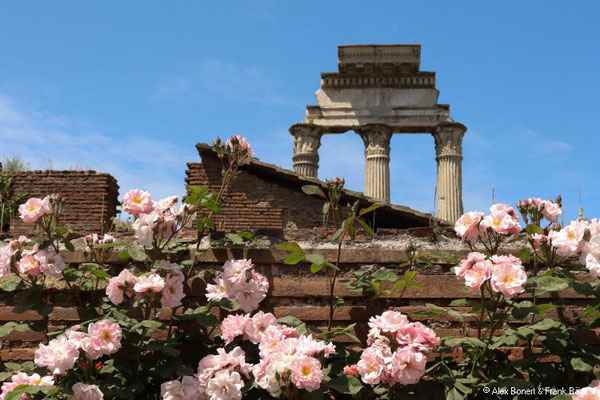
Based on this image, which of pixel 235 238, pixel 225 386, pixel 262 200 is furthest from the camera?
pixel 262 200

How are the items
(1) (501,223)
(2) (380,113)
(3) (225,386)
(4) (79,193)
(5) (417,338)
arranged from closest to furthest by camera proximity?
(3) (225,386), (5) (417,338), (1) (501,223), (4) (79,193), (2) (380,113)

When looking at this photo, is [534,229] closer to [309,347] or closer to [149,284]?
[309,347]

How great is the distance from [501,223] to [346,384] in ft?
→ 3.22

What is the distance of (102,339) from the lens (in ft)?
8.98

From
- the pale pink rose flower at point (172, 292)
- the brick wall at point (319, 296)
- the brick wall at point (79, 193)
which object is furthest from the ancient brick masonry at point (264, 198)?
the pale pink rose flower at point (172, 292)

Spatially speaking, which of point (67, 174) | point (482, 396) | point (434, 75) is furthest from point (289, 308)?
point (434, 75)

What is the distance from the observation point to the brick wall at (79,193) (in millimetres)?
9381

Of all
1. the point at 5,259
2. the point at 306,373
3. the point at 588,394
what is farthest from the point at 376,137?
the point at 306,373

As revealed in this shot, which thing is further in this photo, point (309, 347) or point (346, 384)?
point (346, 384)

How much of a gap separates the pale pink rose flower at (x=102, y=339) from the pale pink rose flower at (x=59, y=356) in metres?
0.05

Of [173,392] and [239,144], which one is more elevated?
[239,144]

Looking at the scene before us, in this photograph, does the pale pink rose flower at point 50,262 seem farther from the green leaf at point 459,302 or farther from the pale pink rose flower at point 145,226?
the green leaf at point 459,302

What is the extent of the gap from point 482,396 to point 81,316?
1.88 m

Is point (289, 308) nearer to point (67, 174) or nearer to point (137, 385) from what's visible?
point (137, 385)
